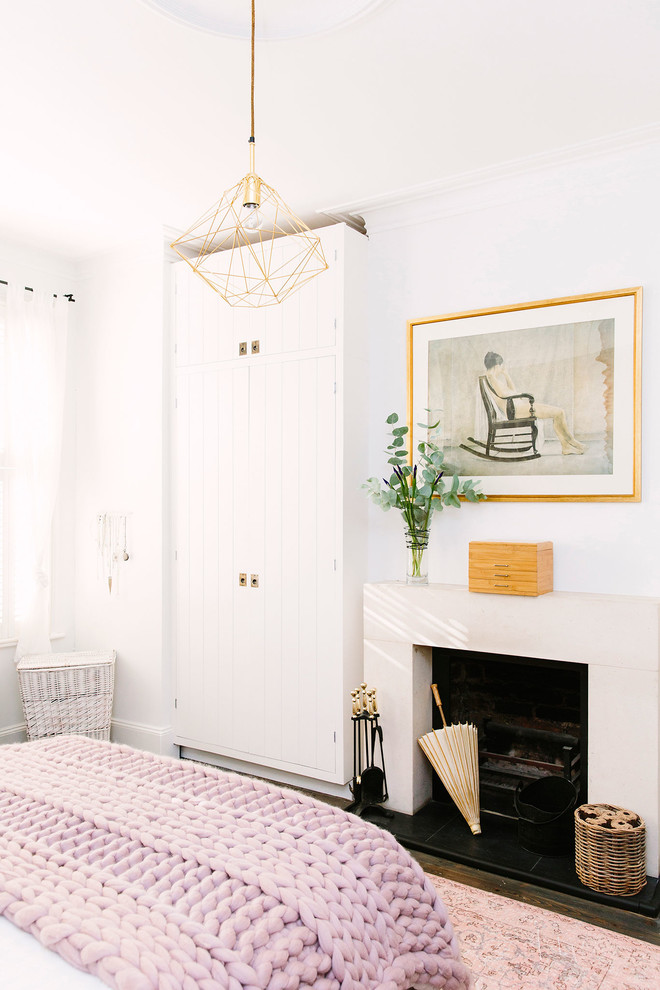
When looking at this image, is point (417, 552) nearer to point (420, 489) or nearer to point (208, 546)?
point (420, 489)

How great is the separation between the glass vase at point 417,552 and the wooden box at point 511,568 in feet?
0.93

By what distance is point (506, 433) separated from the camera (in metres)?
3.09

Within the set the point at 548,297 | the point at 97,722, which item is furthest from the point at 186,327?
the point at 97,722

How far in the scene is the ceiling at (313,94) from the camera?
82.1 inches

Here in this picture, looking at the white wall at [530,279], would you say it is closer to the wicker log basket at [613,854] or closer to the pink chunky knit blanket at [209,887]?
the wicker log basket at [613,854]

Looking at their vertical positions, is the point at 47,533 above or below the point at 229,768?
above

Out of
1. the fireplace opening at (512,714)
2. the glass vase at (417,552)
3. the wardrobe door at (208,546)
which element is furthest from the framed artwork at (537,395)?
the wardrobe door at (208,546)

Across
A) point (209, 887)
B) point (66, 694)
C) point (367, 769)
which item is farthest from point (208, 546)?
point (209, 887)

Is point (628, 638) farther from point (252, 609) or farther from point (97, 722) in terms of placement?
point (97, 722)

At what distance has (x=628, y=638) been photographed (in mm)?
2604

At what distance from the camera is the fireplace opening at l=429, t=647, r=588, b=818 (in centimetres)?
299

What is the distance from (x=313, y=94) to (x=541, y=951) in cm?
279

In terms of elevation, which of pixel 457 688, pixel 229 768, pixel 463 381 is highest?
pixel 463 381

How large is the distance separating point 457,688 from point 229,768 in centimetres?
127
